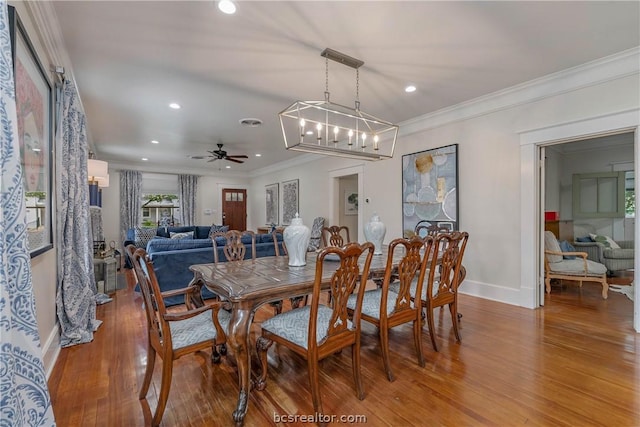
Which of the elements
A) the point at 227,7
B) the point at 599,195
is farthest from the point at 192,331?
the point at 599,195

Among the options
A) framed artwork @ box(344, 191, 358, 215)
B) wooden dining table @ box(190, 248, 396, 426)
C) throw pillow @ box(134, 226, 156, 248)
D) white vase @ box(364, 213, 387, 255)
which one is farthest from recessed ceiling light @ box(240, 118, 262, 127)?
throw pillow @ box(134, 226, 156, 248)

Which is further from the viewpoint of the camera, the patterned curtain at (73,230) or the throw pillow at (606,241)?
the throw pillow at (606,241)

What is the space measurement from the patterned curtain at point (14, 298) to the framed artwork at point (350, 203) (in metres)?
6.25

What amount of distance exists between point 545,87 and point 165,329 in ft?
13.8

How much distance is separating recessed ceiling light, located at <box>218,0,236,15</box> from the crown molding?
3123 mm

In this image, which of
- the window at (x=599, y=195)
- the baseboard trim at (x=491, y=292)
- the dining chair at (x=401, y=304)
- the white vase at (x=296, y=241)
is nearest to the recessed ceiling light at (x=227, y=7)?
the white vase at (x=296, y=241)

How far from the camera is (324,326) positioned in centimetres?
180

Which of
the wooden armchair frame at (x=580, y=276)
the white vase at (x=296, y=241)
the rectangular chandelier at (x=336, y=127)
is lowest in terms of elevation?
the wooden armchair frame at (x=580, y=276)

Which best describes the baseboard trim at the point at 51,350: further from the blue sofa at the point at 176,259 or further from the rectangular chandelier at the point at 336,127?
the rectangular chandelier at the point at 336,127

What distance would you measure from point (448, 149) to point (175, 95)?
12.0 ft

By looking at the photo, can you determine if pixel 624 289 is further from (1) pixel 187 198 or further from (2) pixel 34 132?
(1) pixel 187 198

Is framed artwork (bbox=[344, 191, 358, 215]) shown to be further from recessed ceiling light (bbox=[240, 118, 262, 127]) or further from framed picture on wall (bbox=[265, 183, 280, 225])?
recessed ceiling light (bbox=[240, 118, 262, 127])

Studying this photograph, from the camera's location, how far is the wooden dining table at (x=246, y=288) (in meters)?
1.66

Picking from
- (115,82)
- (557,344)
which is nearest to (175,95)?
(115,82)
